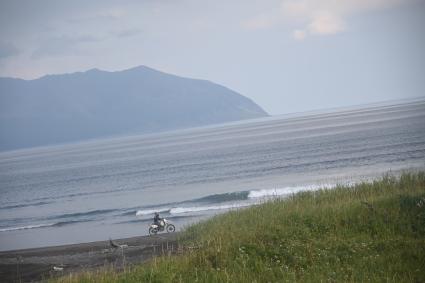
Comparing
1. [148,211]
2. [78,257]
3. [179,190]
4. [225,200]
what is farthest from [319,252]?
[179,190]

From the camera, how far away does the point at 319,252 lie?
12.0 m

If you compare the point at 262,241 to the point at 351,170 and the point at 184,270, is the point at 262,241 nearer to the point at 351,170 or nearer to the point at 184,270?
the point at 184,270

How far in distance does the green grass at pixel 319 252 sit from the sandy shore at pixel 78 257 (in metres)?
4.45

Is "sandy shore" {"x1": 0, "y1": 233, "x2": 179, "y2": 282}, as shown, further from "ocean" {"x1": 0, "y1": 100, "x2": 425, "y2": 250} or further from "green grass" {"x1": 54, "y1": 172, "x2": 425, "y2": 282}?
"ocean" {"x1": 0, "y1": 100, "x2": 425, "y2": 250}

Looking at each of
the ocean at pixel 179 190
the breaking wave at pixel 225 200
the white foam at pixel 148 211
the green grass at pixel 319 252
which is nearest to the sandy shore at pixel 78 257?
the green grass at pixel 319 252

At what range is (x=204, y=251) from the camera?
1283 cm

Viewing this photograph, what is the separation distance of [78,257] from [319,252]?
44.7 ft

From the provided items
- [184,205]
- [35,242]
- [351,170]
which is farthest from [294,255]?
[351,170]

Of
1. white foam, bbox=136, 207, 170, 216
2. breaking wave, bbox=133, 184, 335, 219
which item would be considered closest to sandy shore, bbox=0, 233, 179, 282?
breaking wave, bbox=133, 184, 335, 219

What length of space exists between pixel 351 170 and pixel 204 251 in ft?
126

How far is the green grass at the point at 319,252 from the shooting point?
1078 centimetres

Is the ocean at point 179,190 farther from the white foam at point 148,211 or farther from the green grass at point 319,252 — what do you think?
the green grass at point 319,252

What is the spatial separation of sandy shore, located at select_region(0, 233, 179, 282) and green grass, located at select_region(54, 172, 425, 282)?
175 inches

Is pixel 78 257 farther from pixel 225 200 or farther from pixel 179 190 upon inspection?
pixel 179 190
